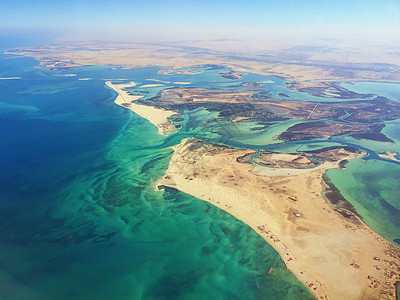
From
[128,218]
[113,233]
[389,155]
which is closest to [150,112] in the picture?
[128,218]

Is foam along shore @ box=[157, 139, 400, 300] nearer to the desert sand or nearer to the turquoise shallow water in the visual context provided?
the turquoise shallow water

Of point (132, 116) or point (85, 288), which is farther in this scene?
point (132, 116)

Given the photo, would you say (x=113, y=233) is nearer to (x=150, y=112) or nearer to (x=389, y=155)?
(x=150, y=112)

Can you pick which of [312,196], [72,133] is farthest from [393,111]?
[72,133]

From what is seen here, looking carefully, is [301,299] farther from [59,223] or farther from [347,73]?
[347,73]

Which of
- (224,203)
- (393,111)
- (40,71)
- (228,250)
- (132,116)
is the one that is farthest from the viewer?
(40,71)

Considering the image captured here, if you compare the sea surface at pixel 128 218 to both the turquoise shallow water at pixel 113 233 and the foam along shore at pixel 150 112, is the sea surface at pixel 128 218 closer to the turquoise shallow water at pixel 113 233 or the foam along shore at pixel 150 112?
the turquoise shallow water at pixel 113 233
